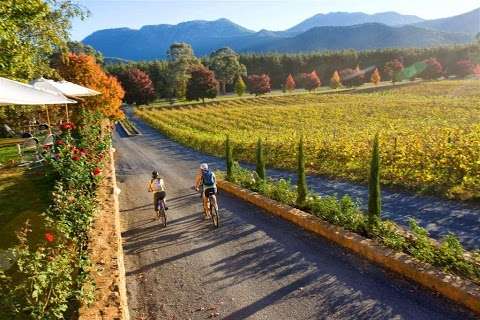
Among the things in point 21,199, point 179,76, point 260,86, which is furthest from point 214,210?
point 179,76

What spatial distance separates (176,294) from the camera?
8117mm

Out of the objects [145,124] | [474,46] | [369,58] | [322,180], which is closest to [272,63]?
[369,58]

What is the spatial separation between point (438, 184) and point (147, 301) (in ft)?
37.9

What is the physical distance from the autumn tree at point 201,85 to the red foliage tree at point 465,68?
2988 inches

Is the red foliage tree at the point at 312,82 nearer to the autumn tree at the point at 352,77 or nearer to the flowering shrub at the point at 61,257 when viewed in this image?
the autumn tree at the point at 352,77

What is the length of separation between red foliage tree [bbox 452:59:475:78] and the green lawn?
127 metres

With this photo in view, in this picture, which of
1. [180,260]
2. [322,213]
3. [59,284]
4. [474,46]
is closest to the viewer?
[59,284]

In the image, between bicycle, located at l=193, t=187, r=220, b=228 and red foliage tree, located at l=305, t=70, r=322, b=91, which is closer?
bicycle, located at l=193, t=187, r=220, b=228

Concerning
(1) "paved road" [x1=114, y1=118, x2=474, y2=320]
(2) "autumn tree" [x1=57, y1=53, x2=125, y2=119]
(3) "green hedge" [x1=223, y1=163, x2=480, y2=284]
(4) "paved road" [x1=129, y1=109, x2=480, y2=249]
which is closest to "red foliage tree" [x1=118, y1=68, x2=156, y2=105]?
(2) "autumn tree" [x1=57, y1=53, x2=125, y2=119]

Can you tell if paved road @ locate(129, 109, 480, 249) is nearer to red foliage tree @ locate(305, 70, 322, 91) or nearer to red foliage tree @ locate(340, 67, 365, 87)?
red foliage tree @ locate(305, 70, 322, 91)

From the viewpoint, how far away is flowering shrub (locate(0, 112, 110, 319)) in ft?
17.3

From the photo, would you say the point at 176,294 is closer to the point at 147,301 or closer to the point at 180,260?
the point at 147,301

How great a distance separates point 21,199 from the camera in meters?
12.1

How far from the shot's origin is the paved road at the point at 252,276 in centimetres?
718
